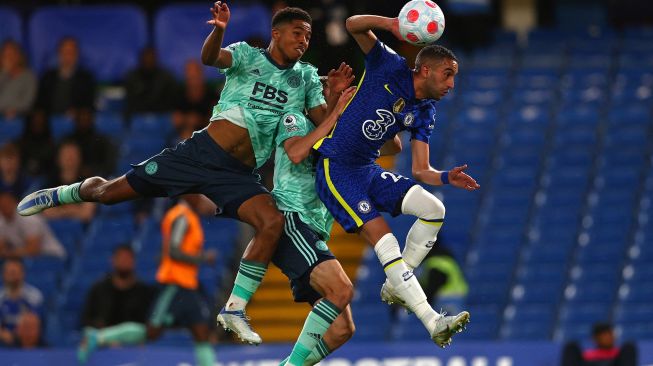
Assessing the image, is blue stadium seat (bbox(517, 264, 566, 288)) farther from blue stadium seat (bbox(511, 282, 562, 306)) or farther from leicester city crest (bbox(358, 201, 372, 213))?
leicester city crest (bbox(358, 201, 372, 213))

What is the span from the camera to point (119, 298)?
16219mm

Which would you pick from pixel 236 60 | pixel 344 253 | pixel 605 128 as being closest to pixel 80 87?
pixel 344 253

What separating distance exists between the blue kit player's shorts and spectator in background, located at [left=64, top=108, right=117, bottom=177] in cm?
782

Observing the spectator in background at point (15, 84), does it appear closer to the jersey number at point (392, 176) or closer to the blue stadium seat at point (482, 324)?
the blue stadium seat at point (482, 324)

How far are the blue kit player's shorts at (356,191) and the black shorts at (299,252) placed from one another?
282 mm

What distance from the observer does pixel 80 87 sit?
19.3 metres

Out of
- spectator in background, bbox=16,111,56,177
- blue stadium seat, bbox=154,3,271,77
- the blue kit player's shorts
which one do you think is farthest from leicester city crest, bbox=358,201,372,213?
blue stadium seat, bbox=154,3,271,77

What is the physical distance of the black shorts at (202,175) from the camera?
1064cm

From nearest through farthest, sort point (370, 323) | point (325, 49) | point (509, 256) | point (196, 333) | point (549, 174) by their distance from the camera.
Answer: point (325, 49), point (196, 333), point (370, 323), point (509, 256), point (549, 174)

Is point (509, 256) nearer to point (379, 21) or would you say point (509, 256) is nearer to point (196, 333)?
point (196, 333)

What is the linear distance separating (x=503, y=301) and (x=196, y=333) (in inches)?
164

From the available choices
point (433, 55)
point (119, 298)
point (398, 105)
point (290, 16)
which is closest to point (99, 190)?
point (290, 16)

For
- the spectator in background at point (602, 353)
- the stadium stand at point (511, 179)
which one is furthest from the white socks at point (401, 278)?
the stadium stand at point (511, 179)

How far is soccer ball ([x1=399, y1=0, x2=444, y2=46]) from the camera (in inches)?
397
